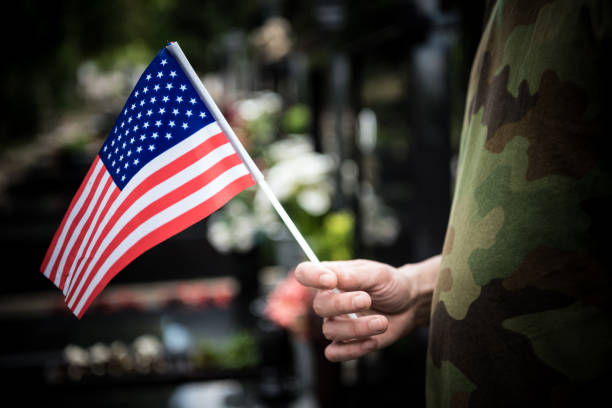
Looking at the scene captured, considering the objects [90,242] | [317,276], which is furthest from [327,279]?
[90,242]

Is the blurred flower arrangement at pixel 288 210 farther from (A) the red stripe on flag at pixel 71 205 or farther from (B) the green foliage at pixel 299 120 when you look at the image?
(B) the green foliage at pixel 299 120

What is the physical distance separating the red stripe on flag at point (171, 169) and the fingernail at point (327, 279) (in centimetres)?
38

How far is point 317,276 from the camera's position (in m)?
1.04

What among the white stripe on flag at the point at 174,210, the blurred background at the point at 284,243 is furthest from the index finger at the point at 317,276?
the blurred background at the point at 284,243

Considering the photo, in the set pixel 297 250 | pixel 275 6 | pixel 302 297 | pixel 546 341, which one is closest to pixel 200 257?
pixel 297 250

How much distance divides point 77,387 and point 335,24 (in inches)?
Answer: 110

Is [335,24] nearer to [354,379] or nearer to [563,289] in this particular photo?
[354,379]

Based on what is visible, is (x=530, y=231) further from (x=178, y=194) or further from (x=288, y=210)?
(x=288, y=210)

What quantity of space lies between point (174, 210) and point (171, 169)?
9 cm

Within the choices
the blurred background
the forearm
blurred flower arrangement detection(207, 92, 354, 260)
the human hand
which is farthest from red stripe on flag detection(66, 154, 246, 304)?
blurred flower arrangement detection(207, 92, 354, 260)

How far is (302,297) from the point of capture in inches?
107

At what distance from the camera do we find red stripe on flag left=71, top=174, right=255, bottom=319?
4.00 feet

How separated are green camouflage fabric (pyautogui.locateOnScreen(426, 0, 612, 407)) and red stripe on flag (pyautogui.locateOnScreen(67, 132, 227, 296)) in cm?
53

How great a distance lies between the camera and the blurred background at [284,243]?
7.72 feet
